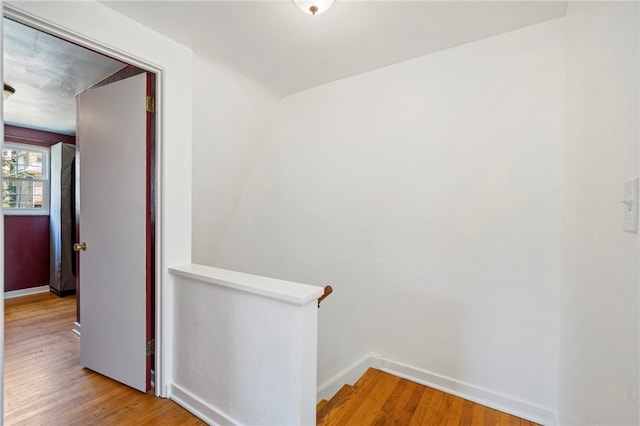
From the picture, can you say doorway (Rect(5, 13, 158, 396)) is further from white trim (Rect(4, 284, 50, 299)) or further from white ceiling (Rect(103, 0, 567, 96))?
white trim (Rect(4, 284, 50, 299))

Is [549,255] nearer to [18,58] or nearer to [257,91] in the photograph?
[257,91]

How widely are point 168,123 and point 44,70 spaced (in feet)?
4.62

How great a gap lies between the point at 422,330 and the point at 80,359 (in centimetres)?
260

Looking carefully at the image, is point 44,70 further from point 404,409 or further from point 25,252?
point 404,409

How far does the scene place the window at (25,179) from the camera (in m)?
3.79

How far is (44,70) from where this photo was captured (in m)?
2.27

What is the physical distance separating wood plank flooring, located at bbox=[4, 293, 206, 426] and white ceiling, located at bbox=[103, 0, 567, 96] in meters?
2.25

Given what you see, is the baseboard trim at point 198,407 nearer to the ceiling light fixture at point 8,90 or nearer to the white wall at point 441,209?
the white wall at point 441,209

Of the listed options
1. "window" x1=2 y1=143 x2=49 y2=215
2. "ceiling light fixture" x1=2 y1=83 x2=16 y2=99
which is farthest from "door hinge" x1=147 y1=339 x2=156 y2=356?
"window" x1=2 y1=143 x2=49 y2=215

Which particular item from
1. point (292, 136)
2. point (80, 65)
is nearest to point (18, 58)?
point (80, 65)

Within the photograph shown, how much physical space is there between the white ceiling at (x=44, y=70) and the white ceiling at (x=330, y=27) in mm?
745

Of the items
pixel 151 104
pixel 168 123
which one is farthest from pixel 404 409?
pixel 151 104

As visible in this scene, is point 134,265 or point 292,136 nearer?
point 134,265

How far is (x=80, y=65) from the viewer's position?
217 centimetres
